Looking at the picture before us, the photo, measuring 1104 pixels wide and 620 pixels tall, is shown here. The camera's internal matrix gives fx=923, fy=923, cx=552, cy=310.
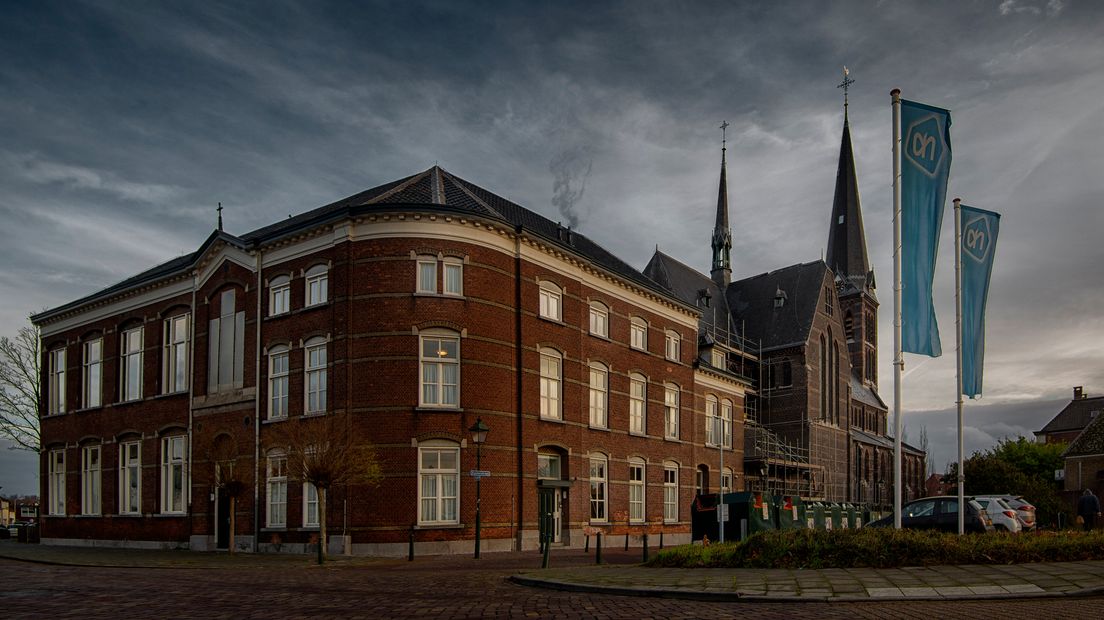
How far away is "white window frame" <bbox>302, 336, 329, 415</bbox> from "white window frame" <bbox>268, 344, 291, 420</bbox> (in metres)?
1.04

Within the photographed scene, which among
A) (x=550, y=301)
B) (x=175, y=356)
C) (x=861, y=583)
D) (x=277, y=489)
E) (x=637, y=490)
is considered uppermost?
(x=550, y=301)

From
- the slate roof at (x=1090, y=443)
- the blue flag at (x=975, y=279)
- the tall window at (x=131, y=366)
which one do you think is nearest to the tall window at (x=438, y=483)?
the blue flag at (x=975, y=279)

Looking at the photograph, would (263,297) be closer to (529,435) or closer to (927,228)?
(529,435)

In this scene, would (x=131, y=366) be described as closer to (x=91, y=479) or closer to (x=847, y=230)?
(x=91, y=479)

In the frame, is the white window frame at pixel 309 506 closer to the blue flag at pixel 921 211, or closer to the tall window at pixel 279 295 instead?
the tall window at pixel 279 295

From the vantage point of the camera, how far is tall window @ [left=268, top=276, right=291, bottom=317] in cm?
3203

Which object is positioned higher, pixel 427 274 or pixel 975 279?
pixel 427 274

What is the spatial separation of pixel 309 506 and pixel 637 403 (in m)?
15.4

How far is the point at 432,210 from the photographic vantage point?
29.6 meters

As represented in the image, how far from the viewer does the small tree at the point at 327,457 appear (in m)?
25.8

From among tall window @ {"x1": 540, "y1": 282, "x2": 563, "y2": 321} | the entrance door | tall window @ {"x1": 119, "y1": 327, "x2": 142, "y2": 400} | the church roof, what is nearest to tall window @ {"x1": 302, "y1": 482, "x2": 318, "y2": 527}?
the entrance door

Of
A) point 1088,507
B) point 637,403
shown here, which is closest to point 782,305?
point 637,403

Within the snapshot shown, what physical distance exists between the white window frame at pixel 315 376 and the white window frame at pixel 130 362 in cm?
1128

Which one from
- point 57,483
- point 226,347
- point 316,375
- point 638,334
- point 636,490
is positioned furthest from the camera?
point 57,483
